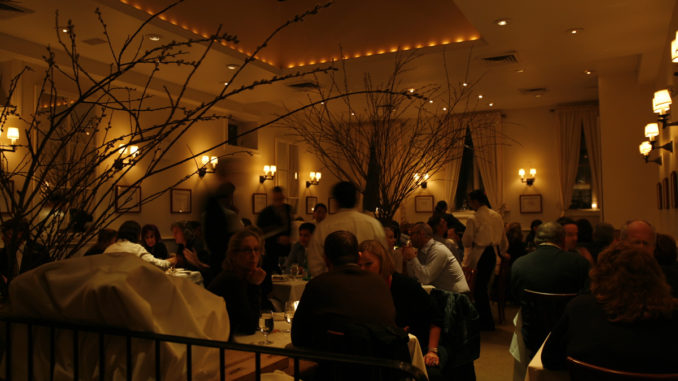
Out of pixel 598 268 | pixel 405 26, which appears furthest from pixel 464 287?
pixel 405 26

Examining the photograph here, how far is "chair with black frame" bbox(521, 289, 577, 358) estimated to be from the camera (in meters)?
3.79

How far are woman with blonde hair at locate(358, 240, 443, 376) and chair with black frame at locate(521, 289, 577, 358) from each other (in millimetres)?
715

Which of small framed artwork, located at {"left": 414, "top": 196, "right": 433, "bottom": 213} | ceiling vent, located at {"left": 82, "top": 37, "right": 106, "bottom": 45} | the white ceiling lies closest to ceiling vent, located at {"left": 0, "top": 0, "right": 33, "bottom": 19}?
the white ceiling

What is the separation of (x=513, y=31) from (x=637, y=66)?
11.3ft

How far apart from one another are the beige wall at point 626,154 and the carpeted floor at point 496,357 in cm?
408

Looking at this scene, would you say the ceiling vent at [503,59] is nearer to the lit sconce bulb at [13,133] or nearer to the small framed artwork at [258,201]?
the small framed artwork at [258,201]

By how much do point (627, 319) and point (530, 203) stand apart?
38.1 ft

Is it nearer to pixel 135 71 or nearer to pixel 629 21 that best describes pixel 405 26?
pixel 629 21

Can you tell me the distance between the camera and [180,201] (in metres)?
10.8

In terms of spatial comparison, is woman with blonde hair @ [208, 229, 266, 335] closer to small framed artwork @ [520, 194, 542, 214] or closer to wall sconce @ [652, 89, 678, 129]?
wall sconce @ [652, 89, 678, 129]

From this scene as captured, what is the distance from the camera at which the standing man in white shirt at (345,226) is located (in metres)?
4.20

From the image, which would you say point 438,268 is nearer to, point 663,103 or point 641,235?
point 641,235

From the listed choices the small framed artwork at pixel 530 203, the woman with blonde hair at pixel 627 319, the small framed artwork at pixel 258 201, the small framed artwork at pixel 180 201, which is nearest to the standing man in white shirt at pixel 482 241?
the woman with blonde hair at pixel 627 319

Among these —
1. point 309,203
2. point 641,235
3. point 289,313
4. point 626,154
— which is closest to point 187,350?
point 289,313
